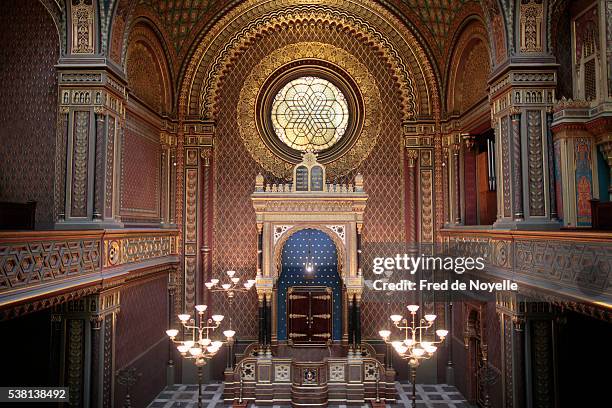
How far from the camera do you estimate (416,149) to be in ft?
41.0

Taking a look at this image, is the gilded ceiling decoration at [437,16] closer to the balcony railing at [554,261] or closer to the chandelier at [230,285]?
the balcony railing at [554,261]

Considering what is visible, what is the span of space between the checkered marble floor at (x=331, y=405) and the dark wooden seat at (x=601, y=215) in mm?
5741

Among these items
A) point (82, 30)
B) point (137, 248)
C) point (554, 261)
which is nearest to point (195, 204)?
point (137, 248)

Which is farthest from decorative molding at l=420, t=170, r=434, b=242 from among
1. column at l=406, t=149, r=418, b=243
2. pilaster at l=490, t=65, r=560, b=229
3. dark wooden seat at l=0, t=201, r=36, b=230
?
dark wooden seat at l=0, t=201, r=36, b=230

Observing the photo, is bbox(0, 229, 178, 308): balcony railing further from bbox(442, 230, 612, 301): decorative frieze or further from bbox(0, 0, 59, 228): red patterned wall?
bbox(442, 230, 612, 301): decorative frieze

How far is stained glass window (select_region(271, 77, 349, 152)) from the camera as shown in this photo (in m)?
13.0

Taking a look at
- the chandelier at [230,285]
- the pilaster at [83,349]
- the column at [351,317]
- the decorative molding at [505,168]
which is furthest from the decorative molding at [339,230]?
the pilaster at [83,349]

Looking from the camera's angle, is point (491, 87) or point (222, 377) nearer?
point (491, 87)

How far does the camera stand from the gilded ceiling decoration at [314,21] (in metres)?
12.4

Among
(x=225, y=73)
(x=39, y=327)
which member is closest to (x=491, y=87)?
(x=225, y=73)

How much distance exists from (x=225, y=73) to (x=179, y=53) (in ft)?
4.31

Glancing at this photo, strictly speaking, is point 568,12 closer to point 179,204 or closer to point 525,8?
point 525,8

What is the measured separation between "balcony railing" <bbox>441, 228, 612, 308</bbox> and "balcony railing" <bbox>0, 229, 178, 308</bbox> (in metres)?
6.64

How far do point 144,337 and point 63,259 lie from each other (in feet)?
14.1
